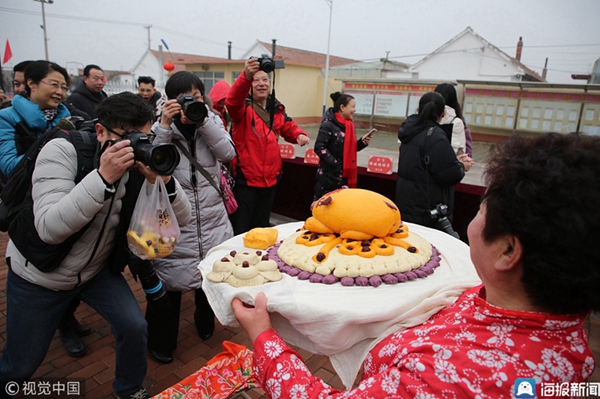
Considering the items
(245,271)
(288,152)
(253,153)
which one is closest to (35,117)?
(253,153)

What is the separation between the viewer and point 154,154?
1599 millimetres

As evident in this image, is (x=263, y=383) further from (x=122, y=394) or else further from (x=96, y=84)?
(x=96, y=84)

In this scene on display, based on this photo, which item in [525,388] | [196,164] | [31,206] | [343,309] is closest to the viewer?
[525,388]

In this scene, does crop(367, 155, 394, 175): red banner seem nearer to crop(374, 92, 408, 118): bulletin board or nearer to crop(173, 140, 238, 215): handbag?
crop(173, 140, 238, 215): handbag

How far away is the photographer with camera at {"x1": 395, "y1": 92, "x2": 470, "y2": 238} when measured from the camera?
2947 millimetres

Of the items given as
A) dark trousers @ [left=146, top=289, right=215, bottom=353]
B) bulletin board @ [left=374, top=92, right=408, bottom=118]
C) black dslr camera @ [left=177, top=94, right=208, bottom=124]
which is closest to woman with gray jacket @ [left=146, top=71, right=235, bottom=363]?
dark trousers @ [left=146, top=289, right=215, bottom=353]

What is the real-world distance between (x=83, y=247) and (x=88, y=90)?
3.51 meters

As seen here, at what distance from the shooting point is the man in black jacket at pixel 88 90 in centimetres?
447

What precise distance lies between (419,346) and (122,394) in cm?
176

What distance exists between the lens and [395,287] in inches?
57.4

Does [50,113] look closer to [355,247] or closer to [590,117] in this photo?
[355,247]

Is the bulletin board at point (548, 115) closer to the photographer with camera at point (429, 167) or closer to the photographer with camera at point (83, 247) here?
the photographer with camera at point (429, 167)

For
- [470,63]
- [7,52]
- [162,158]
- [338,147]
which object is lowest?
[338,147]

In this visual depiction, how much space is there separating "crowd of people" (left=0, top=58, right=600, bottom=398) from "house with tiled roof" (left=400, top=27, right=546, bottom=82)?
24130mm
